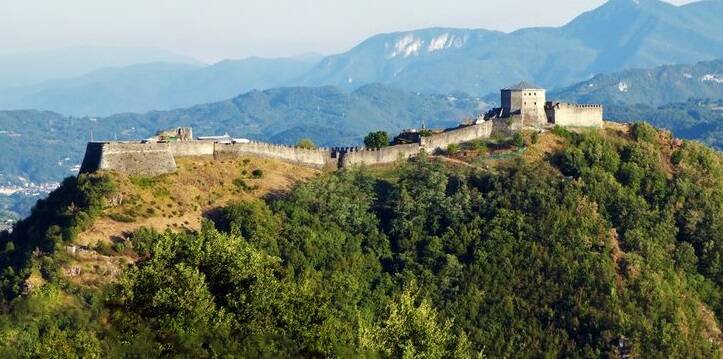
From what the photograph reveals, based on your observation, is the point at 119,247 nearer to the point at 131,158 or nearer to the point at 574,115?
the point at 131,158

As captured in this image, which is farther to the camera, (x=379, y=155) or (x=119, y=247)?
(x=379, y=155)

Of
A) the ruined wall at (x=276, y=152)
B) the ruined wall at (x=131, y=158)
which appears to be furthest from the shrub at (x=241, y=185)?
the ruined wall at (x=131, y=158)

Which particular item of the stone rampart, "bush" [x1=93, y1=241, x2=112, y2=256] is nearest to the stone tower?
the stone rampart

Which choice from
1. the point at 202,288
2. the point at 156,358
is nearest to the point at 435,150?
the point at 202,288

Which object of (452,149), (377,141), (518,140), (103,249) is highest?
(518,140)

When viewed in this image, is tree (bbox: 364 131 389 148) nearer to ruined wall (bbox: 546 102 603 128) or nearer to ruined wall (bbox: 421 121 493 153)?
ruined wall (bbox: 421 121 493 153)

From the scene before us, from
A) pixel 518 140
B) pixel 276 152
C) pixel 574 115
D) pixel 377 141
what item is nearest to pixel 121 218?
pixel 276 152

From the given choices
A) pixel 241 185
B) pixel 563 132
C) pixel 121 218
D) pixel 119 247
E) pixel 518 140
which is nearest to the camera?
pixel 119 247

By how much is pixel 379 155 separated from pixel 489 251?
1603 centimetres

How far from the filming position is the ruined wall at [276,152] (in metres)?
84.0

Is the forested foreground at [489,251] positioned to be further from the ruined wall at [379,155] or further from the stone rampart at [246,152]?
the stone rampart at [246,152]

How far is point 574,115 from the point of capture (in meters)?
97.2

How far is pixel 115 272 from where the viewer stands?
6419 cm

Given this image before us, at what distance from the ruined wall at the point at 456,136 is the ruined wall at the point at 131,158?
76.5 feet
